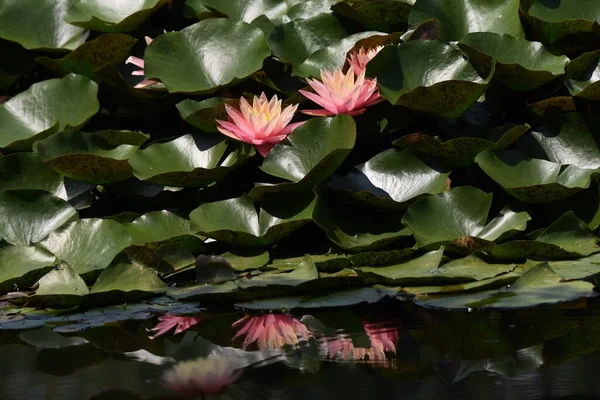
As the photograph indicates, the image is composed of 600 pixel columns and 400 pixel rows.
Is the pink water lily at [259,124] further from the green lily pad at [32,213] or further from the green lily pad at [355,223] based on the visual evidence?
the green lily pad at [32,213]

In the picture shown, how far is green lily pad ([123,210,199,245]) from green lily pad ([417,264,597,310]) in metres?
0.91

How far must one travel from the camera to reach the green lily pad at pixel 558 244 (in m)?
2.86

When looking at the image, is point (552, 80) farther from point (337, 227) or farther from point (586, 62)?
point (337, 227)

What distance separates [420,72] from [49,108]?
1.37 meters

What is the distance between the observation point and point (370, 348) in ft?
7.74

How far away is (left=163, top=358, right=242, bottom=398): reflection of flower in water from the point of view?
6.91 feet

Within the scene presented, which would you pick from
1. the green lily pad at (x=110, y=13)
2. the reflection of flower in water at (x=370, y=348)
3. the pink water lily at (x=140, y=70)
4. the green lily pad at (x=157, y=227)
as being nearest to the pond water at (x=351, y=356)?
the reflection of flower in water at (x=370, y=348)

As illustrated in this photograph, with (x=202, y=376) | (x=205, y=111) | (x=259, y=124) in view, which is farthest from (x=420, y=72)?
(x=202, y=376)

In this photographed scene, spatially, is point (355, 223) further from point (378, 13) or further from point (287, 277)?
point (378, 13)

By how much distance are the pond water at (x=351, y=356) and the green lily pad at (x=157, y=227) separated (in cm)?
46

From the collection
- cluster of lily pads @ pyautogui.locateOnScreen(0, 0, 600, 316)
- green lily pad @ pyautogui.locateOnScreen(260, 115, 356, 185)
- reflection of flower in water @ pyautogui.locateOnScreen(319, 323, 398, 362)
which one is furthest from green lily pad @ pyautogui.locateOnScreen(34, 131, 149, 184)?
reflection of flower in water @ pyautogui.locateOnScreen(319, 323, 398, 362)

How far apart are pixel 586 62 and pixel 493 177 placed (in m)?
0.62

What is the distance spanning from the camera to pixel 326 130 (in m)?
3.12

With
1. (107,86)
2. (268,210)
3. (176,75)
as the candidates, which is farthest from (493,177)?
(107,86)
